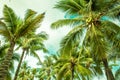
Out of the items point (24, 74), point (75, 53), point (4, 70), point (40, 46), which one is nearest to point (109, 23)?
point (4, 70)

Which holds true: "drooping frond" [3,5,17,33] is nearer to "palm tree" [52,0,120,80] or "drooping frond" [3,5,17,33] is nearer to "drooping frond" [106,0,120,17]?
"palm tree" [52,0,120,80]

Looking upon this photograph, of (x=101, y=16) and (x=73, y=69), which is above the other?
(x=101, y=16)

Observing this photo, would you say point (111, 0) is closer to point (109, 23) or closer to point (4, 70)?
point (109, 23)

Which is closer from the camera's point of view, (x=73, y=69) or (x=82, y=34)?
(x=82, y=34)

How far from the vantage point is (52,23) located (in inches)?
835

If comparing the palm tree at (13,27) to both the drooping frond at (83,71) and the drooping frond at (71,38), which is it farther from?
the drooping frond at (83,71)

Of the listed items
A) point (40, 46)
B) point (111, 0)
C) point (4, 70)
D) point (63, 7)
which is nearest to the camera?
point (4, 70)

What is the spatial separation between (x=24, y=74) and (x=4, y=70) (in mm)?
31448

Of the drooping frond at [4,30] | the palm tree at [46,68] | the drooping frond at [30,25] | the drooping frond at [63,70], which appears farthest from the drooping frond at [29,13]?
the palm tree at [46,68]

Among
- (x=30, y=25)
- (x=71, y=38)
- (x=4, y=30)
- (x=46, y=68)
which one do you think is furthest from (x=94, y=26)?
(x=46, y=68)

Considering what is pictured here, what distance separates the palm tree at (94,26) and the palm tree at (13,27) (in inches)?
111

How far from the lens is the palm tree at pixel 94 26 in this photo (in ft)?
62.6

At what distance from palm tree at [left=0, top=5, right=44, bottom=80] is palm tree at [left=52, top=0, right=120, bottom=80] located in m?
2.81

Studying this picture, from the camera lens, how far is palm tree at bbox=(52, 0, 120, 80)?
19.1m
